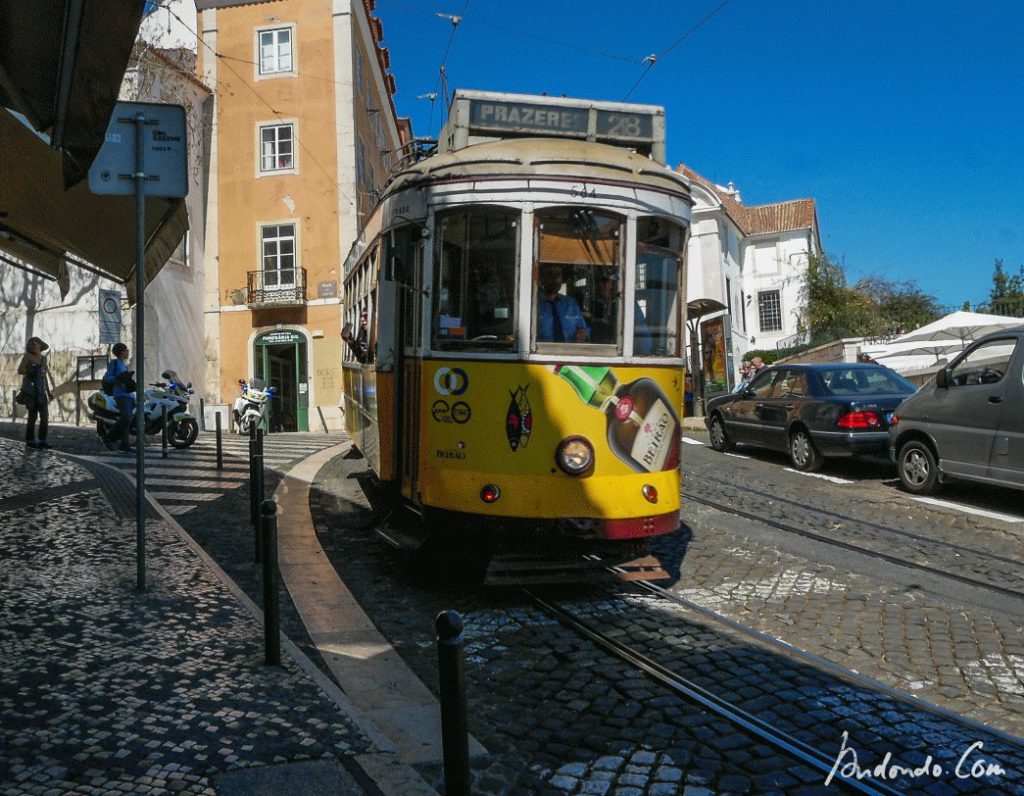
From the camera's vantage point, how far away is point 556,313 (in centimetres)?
593

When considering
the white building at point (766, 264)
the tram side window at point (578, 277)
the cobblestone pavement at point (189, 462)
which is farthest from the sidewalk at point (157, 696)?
the white building at point (766, 264)

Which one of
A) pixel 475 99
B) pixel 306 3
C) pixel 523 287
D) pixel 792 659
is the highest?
pixel 306 3

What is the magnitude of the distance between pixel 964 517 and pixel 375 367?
20.1 feet

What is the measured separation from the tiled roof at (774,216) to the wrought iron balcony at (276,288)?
30.3 m

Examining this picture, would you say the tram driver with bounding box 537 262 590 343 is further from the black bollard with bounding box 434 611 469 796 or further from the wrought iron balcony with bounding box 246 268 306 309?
the wrought iron balcony with bounding box 246 268 306 309

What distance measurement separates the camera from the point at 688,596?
240 inches

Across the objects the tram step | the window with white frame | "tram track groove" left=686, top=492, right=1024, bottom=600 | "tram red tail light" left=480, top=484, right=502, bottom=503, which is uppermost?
the window with white frame

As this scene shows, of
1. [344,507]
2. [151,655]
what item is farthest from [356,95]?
[151,655]

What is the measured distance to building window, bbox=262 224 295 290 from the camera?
2783cm

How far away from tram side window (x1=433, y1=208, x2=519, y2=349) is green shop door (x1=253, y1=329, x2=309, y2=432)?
22435mm

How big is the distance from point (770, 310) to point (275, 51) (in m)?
32.3

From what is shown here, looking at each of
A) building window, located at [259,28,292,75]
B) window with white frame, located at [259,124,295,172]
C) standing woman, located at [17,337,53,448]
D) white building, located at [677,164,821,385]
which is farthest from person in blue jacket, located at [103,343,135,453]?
white building, located at [677,164,821,385]

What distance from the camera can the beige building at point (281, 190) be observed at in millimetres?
27609

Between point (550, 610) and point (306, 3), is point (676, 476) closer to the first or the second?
point (550, 610)
